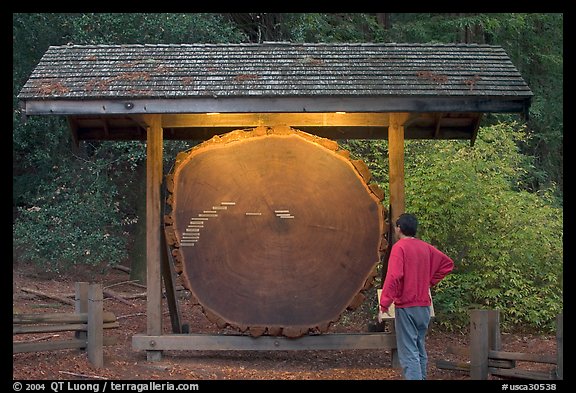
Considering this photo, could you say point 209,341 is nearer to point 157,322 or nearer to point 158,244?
point 157,322

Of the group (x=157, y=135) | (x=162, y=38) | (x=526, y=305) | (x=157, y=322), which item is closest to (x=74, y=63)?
(x=157, y=135)

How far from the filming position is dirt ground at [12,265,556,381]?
936cm


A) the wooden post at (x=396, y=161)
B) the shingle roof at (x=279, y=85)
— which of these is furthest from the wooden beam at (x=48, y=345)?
the wooden post at (x=396, y=161)

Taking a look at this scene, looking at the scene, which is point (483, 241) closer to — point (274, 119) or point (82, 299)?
point (274, 119)

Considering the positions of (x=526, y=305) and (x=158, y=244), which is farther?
(x=526, y=305)

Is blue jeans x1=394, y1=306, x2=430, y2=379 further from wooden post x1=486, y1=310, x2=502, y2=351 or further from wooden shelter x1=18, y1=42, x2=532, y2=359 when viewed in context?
wooden shelter x1=18, y1=42, x2=532, y2=359

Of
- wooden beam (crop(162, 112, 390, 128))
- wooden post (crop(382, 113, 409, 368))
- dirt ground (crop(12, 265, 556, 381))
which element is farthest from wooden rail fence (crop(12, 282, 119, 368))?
wooden post (crop(382, 113, 409, 368))

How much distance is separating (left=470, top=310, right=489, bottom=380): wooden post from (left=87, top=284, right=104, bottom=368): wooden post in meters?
4.14

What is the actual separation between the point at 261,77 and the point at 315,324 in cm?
293

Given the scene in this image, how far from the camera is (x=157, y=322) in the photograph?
1016 cm

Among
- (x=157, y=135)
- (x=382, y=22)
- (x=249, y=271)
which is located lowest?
(x=249, y=271)

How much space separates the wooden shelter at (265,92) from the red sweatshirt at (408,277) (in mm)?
1926

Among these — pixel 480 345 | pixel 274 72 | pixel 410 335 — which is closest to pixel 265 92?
pixel 274 72

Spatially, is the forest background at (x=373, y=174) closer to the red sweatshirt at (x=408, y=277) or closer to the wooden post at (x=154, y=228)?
the wooden post at (x=154, y=228)
